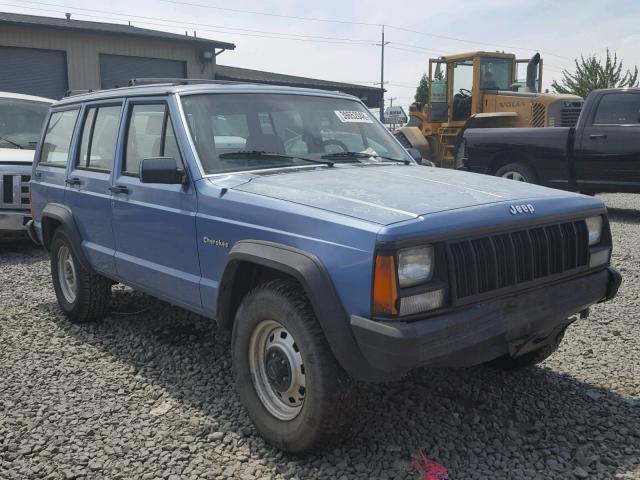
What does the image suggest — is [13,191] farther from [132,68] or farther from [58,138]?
[132,68]

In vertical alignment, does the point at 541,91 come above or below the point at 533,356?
above

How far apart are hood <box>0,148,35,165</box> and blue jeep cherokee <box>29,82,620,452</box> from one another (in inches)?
141

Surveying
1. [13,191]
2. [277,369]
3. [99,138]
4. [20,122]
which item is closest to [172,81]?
[99,138]

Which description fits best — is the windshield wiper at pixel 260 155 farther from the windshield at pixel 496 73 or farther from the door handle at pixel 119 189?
the windshield at pixel 496 73

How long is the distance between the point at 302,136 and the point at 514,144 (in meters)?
7.42

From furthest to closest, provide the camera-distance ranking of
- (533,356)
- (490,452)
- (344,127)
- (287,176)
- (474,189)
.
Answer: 1. (344,127)
2. (533,356)
3. (287,176)
4. (474,189)
5. (490,452)

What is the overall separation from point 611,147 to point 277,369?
8293 millimetres

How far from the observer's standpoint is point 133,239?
4137 millimetres

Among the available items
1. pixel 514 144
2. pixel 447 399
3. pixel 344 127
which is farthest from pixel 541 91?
pixel 447 399

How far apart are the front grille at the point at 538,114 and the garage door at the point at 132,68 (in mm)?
14249

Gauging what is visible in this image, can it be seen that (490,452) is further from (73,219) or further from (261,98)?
(73,219)

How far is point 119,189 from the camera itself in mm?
4242

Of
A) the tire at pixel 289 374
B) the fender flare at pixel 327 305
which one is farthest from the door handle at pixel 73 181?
the fender flare at pixel 327 305

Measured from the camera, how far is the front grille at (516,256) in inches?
109
